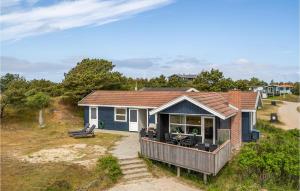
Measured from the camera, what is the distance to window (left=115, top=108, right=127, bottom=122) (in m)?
31.8

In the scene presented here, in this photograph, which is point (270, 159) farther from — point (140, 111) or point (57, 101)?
point (57, 101)

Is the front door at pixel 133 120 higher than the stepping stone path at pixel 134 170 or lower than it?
higher

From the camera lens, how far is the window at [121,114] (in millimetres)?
31842

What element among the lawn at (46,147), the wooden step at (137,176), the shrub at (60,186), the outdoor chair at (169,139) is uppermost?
the outdoor chair at (169,139)

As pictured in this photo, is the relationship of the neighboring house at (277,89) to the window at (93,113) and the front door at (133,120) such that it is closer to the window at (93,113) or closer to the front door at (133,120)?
the window at (93,113)

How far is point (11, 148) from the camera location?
2442 cm

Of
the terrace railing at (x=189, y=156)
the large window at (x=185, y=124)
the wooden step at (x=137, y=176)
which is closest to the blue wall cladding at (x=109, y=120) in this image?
the large window at (x=185, y=124)

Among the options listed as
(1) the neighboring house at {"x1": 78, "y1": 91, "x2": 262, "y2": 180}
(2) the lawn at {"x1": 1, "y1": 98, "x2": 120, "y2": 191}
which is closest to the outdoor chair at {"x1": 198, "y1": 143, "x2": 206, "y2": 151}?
(1) the neighboring house at {"x1": 78, "y1": 91, "x2": 262, "y2": 180}

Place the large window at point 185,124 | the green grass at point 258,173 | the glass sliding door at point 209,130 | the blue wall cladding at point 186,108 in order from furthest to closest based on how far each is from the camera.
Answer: the large window at point 185,124, the glass sliding door at point 209,130, the blue wall cladding at point 186,108, the green grass at point 258,173

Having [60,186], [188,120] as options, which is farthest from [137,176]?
[188,120]

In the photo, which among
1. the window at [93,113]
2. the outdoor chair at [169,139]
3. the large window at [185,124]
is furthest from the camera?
the window at [93,113]

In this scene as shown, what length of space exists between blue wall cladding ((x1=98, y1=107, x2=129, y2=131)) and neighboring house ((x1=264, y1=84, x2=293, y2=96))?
7453 cm

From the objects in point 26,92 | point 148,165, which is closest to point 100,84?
point 26,92

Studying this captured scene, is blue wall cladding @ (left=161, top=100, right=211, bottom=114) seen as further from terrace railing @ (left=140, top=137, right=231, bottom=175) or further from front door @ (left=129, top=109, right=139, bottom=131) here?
front door @ (left=129, top=109, right=139, bottom=131)
